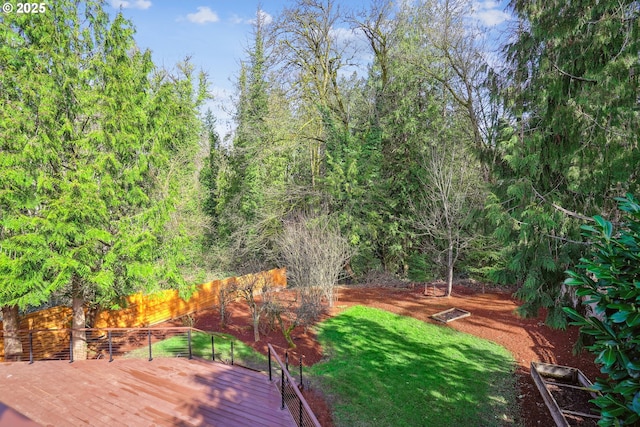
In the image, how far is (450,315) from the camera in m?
12.5

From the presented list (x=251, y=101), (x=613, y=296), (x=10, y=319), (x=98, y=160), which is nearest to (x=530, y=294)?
(x=613, y=296)

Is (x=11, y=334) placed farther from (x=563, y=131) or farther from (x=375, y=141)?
(x=375, y=141)

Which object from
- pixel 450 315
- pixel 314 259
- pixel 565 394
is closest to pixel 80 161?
pixel 314 259

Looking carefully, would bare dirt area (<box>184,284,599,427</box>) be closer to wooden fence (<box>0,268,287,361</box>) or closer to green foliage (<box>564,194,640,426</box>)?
wooden fence (<box>0,268,287,361</box>)

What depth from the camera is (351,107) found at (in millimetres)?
21984

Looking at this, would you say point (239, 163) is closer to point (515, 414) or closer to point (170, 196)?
point (170, 196)

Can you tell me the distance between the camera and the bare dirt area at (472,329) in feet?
24.5

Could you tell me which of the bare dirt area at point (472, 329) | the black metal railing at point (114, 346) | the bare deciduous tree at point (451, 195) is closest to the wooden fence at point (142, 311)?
the black metal railing at point (114, 346)

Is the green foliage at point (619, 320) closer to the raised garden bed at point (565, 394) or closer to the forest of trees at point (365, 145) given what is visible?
the forest of trees at point (365, 145)

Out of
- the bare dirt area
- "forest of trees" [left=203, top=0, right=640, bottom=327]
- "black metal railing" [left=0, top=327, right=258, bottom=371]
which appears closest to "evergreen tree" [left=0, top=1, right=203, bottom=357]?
"black metal railing" [left=0, top=327, right=258, bottom=371]

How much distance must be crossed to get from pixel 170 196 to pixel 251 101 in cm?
1744

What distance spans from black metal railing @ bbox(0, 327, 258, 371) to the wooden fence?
1.08ft

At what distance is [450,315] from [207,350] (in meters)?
8.56

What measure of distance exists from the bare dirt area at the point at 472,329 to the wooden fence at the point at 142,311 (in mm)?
759
